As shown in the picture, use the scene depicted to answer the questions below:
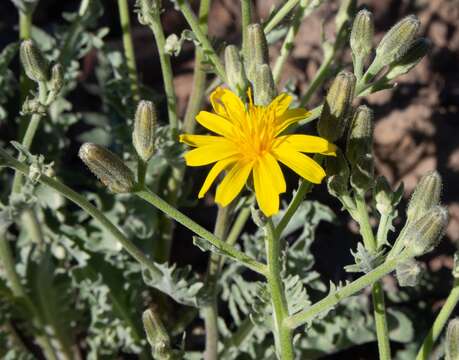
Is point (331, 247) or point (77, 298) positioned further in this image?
point (331, 247)

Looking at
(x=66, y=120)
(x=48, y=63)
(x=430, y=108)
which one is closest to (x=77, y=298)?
(x=66, y=120)

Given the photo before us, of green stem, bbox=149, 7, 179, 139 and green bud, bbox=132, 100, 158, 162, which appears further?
green stem, bbox=149, 7, 179, 139

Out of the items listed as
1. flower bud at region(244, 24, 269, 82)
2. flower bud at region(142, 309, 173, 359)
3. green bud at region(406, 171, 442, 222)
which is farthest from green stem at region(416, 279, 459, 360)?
flower bud at region(244, 24, 269, 82)

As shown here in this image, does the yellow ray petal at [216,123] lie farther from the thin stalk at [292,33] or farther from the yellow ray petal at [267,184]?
the thin stalk at [292,33]

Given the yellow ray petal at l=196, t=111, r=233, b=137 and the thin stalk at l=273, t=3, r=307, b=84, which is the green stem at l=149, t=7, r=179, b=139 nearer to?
the thin stalk at l=273, t=3, r=307, b=84

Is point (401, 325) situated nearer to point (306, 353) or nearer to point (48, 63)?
point (306, 353)
